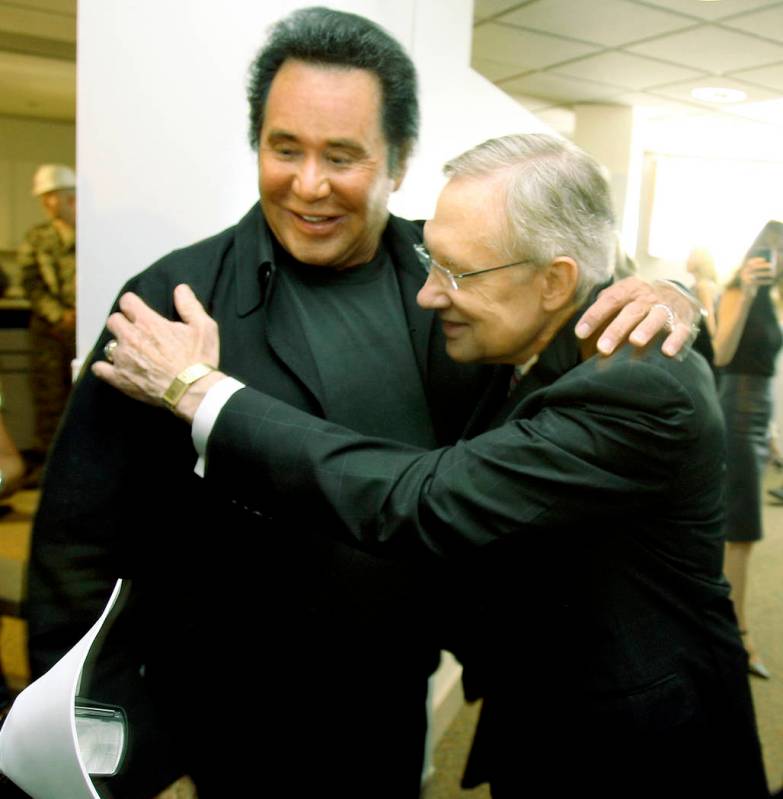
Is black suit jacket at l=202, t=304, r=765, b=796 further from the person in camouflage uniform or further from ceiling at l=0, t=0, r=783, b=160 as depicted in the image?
ceiling at l=0, t=0, r=783, b=160

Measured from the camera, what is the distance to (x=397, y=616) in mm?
1210

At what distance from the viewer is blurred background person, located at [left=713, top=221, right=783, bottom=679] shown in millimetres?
3244

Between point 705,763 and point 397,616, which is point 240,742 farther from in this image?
point 705,763

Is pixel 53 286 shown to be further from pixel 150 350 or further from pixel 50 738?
pixel 50 738

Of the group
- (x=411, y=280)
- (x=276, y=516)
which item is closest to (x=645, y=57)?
(x=411, y=280)

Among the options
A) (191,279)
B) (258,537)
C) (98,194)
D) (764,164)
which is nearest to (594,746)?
(258,537)

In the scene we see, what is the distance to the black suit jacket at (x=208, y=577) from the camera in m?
1.00

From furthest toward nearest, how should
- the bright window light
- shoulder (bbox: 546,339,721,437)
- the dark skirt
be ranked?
the bright window light, the dark skirt, shoulder (bbox: 546,339,721,437)

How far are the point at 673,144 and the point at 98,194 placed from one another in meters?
7.49

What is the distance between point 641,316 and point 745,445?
2.59 m

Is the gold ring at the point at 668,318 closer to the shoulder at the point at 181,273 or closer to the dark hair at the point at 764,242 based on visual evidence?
the shoulder at the point at 181,273

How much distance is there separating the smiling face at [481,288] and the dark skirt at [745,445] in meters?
2.42

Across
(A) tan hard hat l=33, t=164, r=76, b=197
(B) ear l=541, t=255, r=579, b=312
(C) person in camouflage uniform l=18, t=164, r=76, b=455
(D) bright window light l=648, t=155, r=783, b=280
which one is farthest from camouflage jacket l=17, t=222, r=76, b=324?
(D) bright window light l=648, t=155, r=783, b=280

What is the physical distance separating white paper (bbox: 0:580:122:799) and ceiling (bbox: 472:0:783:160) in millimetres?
4376
